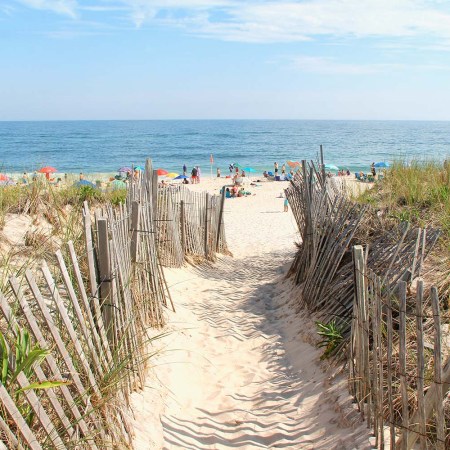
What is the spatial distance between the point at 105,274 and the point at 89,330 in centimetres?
48

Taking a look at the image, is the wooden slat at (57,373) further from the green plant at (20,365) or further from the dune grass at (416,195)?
the dune grass at (416,195)

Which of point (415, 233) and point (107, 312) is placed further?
point (415, 233)

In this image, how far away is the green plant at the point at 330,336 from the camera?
4.44m

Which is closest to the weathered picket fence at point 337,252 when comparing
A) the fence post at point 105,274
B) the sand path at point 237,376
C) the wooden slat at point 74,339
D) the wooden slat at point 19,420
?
the sand path at point 237,376

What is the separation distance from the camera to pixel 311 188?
22.0 ft

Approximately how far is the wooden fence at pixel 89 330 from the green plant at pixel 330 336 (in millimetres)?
1647

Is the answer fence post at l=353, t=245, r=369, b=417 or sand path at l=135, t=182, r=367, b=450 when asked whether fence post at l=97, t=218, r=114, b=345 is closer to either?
sand path at l=135, t=182, r=367, b=450

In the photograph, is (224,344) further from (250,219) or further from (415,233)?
(250,219)

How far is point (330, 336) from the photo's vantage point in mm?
4531

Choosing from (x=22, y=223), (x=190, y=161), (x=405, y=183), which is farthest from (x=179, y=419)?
(x=190, y=161)

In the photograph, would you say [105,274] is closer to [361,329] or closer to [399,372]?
[361,329]

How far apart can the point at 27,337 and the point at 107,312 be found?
1184 mm

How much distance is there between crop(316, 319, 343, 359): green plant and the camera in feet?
14.6

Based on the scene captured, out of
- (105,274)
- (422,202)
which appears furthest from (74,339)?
(422,202)
